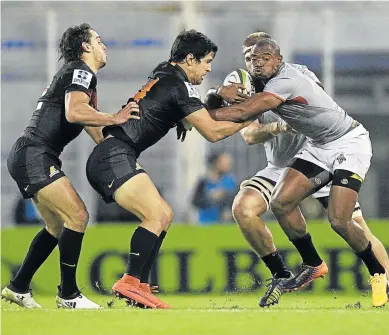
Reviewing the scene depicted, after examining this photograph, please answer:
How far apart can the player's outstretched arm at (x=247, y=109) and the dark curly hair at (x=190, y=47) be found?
46cm

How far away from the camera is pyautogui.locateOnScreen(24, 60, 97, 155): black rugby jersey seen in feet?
30.3

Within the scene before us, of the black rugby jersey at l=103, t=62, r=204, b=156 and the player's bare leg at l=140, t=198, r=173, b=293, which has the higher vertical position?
the black rugby jersey at l=103, t=62, r=204, b=156

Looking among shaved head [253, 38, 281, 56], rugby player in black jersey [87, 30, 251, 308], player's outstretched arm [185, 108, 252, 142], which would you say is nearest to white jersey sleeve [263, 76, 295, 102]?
shaved head [253, 38, 281, 56]

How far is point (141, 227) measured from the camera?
886 centimetres

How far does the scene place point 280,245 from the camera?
1348cm

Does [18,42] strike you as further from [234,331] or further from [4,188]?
[234,331]

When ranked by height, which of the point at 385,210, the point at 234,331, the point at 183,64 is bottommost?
the point at 385,210

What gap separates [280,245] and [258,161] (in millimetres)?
2819

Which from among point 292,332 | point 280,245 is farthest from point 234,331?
point 280,245

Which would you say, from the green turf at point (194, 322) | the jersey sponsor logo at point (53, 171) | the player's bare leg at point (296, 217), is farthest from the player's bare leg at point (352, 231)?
the jersey sponsor logo at point (53, 171)

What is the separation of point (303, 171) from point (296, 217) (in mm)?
441

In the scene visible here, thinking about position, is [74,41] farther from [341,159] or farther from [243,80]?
[341,159]

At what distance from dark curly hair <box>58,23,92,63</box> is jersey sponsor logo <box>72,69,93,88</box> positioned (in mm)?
371

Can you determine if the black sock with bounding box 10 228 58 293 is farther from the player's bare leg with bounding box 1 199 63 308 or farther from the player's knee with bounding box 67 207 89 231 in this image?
the player's knee with bounding box 67 207 89 231
